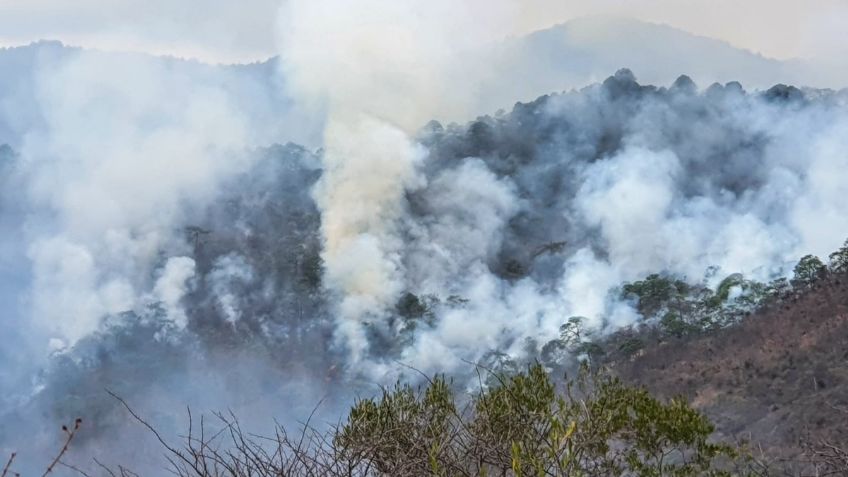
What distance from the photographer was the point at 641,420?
13.1m

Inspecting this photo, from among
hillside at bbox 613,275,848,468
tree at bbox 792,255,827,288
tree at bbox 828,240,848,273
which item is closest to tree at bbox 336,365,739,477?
hillside at bbox 613,275,848,468

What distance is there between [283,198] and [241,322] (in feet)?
62.3

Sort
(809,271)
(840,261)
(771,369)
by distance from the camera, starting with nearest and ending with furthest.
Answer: (771,369), (840,261), (809,271)

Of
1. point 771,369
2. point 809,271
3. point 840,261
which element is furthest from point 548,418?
point 809,271

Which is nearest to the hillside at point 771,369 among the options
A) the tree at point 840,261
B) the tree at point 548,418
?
the tree at point 840,261

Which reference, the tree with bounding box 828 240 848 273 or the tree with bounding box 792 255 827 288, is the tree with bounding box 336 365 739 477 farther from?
the tree with bounding box 792 255 827 288

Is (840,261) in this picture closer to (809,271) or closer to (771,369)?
(809,271)

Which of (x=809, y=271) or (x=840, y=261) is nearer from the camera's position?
(x=840, y=261)

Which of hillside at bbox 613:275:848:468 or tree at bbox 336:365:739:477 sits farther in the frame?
hillside at bbox 613:275:848:468

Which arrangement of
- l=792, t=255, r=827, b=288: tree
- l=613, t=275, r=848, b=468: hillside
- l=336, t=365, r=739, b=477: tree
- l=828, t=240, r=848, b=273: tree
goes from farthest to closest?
l=792, t=255, r=827, b=288: tree → l=828, t=240, r=848, b=273: tree → l=613, t=275, r=848, b=468: hillside → l=336, t=365, r=739, b=477: tree

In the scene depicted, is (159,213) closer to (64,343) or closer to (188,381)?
(64,343)

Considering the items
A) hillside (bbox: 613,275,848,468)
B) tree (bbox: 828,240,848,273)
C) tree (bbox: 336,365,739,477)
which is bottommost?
tree (bbox: 336,365,739,477)

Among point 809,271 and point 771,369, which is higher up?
point 809,271

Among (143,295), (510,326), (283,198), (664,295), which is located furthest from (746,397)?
(283,198)
